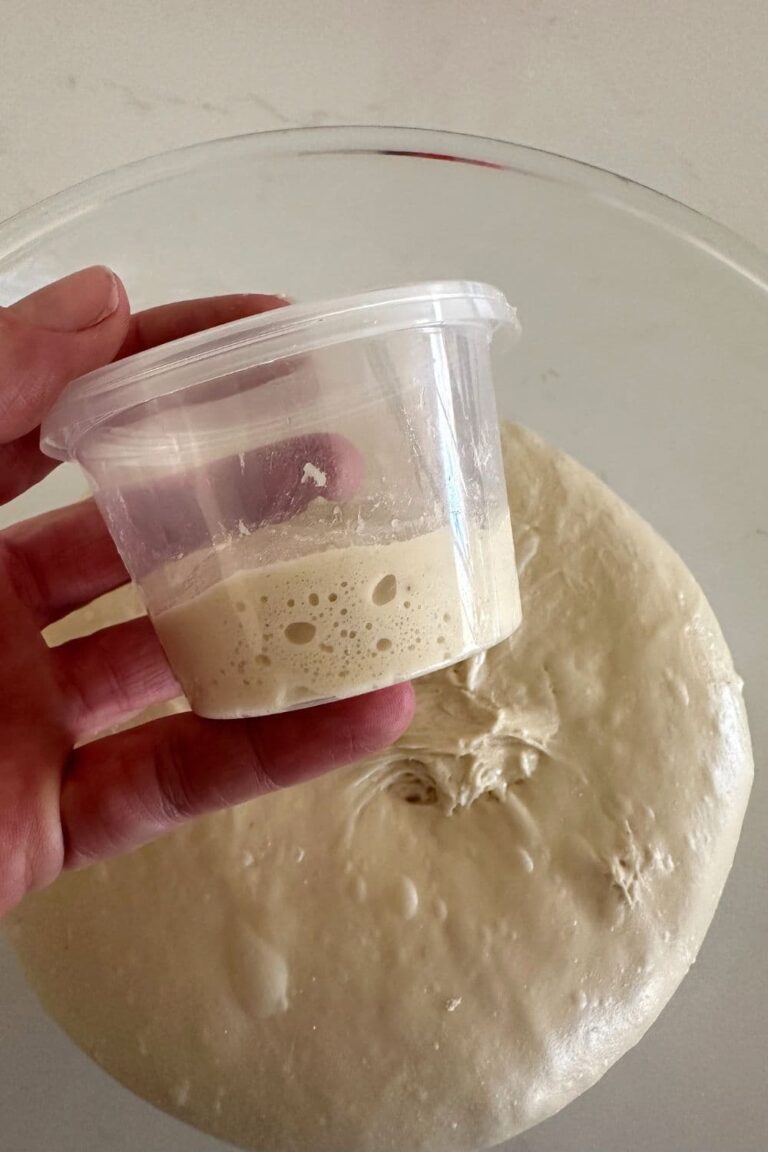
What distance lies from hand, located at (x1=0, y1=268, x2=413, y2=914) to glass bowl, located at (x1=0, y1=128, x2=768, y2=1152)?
1.06ft

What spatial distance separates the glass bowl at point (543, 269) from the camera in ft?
4.35

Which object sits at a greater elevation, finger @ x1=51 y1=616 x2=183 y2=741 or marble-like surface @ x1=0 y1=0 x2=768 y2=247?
marble-like surface @ x1=0 y1=0 x2=768 y2=247

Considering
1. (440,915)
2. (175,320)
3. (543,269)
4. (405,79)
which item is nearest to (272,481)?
(175,320)

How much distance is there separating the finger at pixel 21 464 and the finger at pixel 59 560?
58mm

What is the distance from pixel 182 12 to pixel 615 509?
104cm

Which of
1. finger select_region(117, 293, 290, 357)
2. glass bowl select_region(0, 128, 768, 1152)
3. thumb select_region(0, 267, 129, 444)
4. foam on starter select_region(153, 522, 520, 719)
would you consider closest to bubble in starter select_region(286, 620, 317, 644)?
foam on starter select_region(153, 522, 520, 719)

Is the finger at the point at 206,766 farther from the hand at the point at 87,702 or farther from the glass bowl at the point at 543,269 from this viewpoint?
the glass bowl at the point at 543,269

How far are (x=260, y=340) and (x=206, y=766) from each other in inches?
17.4

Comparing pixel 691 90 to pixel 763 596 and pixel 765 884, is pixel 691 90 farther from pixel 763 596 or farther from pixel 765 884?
pixel 765 884

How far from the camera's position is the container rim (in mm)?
661

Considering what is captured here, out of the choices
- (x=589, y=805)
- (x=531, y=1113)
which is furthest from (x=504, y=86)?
(x=531, y=1113)

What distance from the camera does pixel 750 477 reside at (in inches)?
54.0

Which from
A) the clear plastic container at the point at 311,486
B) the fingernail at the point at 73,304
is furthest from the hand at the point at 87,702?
the clear plastic container at the point at 311,486

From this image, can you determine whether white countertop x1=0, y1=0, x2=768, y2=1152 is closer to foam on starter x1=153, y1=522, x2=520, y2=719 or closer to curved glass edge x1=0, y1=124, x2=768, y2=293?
curved glass edge x1=0, y1=124, x2=768, y2=293
